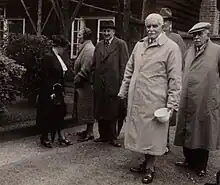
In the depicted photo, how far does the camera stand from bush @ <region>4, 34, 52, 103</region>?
714 centimetres

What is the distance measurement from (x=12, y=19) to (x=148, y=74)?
12787mm

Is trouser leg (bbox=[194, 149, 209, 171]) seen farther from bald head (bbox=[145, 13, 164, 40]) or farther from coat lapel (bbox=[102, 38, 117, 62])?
coat lapel (bbox=[102, 38, 117, 62])

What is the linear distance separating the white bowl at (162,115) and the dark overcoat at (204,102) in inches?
21.6

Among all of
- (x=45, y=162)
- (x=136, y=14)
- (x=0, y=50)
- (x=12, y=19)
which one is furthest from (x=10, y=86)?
(x=12, y=19)

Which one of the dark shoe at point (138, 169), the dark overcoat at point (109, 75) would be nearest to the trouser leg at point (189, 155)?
the dark shoe at point (138, 169)

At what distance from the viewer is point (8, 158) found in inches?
211

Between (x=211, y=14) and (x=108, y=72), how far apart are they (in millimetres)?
10077

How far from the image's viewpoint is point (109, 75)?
5.92m

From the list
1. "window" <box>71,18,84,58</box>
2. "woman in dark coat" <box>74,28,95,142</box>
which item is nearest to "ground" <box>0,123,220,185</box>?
"woman in dark coat" <box>74,28,95,142</box>

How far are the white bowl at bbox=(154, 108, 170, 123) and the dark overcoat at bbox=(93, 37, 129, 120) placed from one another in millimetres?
1621

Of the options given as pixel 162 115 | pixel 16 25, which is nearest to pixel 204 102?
pixel 162 115

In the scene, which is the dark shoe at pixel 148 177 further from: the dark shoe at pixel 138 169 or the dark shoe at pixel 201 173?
the dark shoe at pixel 201 173

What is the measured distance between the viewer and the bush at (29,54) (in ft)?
23.4

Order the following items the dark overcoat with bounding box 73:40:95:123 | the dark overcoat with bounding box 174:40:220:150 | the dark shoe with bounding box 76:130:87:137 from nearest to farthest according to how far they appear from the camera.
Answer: the dark overcoat with bounding box 174:40:220:150 < the dark overcoat with bounding box 73:40:95:123 < the dark shoe with bounding box 76:130:87:137
